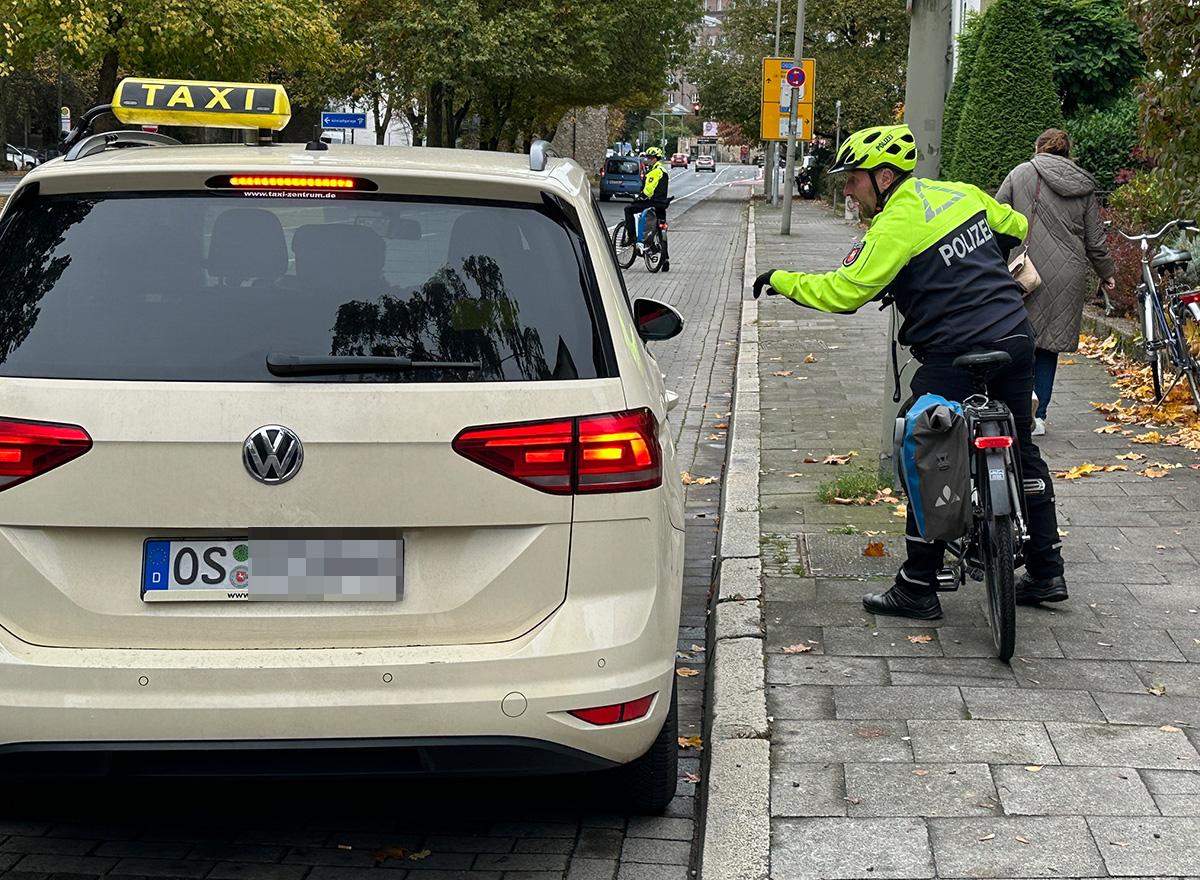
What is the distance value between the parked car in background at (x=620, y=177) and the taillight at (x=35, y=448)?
60.1 m

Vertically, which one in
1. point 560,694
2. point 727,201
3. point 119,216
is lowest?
point 727,201

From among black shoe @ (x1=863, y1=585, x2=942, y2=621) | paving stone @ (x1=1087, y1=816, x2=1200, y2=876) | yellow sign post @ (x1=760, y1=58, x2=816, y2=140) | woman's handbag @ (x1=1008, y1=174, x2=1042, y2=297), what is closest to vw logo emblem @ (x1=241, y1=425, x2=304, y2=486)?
paving stone @ (x1=1087, y1=816, x2=1200, y2=876)

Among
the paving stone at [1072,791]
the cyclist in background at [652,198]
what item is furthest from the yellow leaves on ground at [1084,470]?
the cyclist in background at [652,198]

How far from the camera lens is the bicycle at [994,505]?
4.85 meters

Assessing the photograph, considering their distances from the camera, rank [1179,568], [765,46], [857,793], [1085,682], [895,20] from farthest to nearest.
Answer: [765,46] → [895,20] → [1179,568] → [1085,682] → [857,793]

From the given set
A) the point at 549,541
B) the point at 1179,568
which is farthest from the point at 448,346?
the point at 1179,568

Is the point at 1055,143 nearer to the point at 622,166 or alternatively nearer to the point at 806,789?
the point at 806,789

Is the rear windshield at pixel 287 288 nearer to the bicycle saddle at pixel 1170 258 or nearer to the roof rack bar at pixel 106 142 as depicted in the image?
the roof rack bar at pixel 106 142

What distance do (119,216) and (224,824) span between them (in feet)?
5.40

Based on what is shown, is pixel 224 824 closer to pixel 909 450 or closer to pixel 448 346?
pixel 448 346

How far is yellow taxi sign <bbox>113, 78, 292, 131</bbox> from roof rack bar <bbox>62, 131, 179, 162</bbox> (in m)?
0.11

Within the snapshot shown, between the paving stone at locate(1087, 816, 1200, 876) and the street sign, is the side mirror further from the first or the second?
the street sign

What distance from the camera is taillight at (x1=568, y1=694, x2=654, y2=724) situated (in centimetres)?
326

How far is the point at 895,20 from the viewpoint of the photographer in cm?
6241
